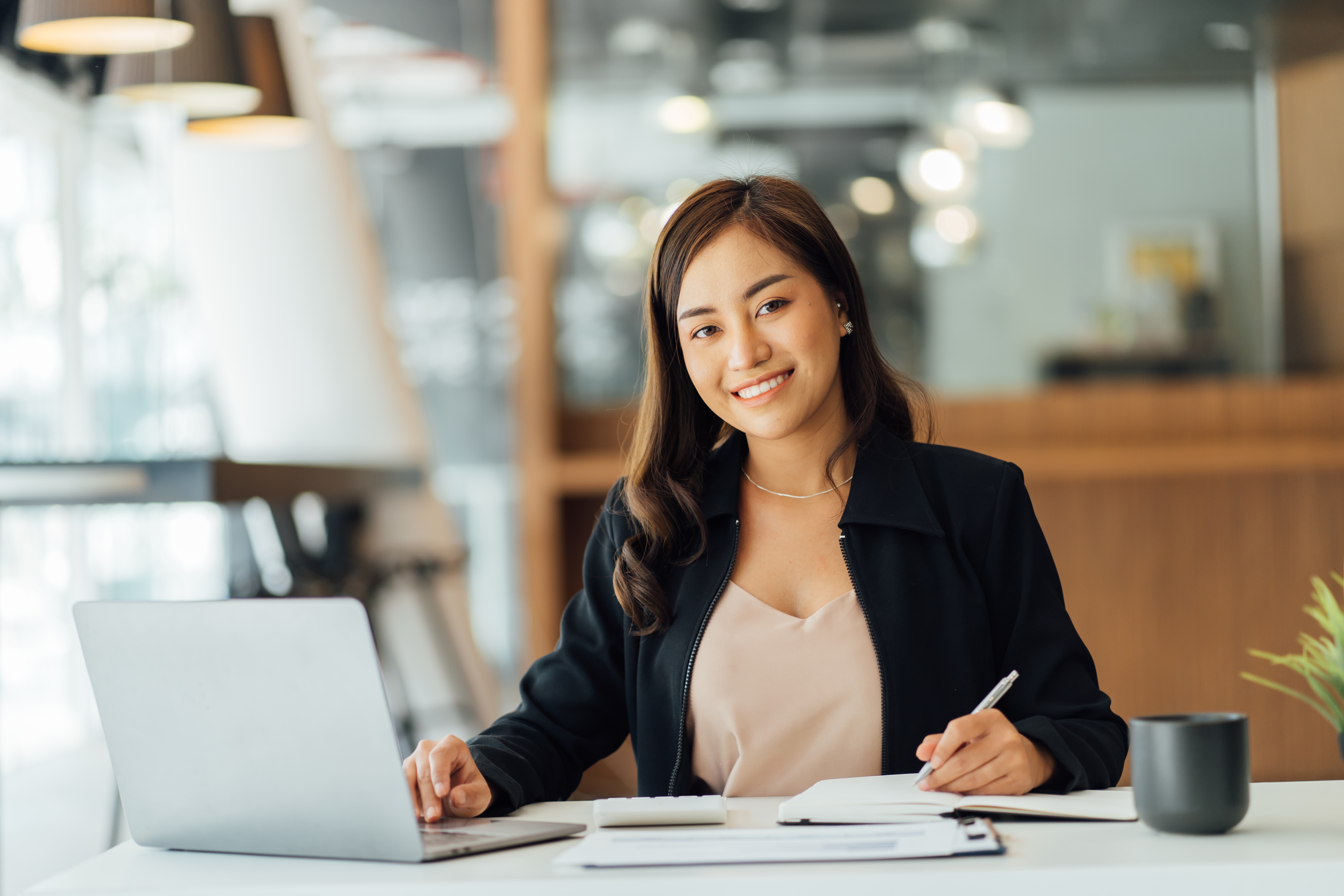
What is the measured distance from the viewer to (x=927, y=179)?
4766mm

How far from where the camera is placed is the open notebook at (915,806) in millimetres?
1052

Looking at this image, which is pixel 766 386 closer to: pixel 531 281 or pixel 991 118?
pixel 531 281

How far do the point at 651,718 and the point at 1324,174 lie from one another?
381cm

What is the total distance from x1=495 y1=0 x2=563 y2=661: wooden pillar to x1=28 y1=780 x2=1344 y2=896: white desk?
3137 mm

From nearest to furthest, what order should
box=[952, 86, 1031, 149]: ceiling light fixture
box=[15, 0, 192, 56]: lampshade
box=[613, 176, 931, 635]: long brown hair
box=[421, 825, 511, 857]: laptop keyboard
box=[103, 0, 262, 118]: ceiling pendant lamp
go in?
1. box=[421, 825, 511, 857]: laptop keyboard
2. box=[613, 176, 931, 635]: long brown hair
3. box=[15, 0, 192, 56]: lampshade
4. box=[103, 0, 262, 118]: ceiling pendant lamp
5. box=[952, 86, 1031, 149]: ceiling light fixture

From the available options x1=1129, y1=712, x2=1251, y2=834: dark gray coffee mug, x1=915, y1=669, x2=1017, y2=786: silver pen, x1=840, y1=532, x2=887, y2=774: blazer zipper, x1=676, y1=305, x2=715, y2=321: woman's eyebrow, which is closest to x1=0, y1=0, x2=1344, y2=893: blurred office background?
x1=676, y1=305, x2=715, y2=321: woman's eyebrow

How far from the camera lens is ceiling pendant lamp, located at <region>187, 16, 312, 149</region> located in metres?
3.11

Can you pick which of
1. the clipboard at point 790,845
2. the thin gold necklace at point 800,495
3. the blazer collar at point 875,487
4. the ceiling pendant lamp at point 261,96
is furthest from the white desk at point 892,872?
the ceiling pendant lamp at point 261,96

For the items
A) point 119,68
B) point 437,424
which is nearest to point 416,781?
point 119,68

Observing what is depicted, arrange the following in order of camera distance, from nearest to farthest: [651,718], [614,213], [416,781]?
[416,781] → [651,718] → [614,213]

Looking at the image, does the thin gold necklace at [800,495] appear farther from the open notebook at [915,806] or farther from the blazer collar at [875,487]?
the open notebook at [915,806]

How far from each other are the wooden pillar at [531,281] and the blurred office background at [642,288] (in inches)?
0.5

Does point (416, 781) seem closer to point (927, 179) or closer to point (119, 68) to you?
point (119, 68)

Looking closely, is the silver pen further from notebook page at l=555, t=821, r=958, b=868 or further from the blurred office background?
the blurred office background
